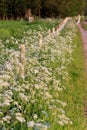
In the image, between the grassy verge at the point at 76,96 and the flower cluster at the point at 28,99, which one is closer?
the flower cluster at the point at 28,99

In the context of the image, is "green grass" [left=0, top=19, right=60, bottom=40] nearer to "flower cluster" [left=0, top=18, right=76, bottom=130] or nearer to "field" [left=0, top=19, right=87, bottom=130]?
"field" [left=0, top=19, right=87, bottom=130]

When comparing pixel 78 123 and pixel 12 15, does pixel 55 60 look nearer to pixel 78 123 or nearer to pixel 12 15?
pixel 78 123

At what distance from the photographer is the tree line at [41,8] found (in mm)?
86375

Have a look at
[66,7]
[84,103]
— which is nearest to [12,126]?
[84,103]

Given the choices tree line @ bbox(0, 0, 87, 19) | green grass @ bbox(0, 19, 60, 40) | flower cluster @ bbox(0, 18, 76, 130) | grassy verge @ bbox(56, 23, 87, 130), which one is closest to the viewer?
flower cluster @ bbox(0, 18, 76, 130)

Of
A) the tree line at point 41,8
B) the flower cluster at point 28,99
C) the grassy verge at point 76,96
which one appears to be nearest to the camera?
the flower cluster at point 28,99

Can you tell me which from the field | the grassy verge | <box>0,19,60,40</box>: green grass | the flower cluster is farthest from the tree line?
the flower cluster

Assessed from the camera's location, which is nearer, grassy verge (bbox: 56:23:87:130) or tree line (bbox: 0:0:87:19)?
grassy verge (bbox: 56:23:87:130)

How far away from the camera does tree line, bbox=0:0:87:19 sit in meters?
86.4

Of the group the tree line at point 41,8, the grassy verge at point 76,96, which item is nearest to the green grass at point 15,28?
the grassy verge at point 76,96

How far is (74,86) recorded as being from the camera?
37.4 feet

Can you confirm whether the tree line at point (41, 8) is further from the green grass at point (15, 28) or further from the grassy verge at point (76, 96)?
the grassy verge at point (76, 96)

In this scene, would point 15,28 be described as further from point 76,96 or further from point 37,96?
point 37,96

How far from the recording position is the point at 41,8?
91.4 m
